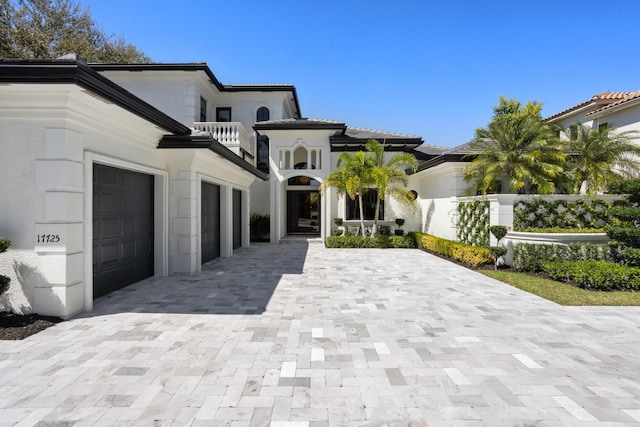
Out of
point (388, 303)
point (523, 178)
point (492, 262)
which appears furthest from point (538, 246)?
point (388, 303)

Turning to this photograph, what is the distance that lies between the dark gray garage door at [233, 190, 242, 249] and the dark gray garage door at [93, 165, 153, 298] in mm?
6445

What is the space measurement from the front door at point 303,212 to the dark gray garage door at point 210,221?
992cm

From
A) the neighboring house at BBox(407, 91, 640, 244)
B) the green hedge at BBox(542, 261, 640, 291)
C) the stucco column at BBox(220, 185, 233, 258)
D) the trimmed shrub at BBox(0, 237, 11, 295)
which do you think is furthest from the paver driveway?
the neighboring house at BBox(407, 91, 640, 244)

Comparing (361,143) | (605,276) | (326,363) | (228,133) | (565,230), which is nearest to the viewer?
(326,363)

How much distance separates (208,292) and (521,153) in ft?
36.0

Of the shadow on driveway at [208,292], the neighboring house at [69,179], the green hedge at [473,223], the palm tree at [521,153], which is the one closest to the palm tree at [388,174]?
the green hedge at [473,223]

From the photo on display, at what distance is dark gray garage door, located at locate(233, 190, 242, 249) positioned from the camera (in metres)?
15.0

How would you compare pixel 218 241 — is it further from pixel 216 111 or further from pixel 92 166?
pixel 216 111

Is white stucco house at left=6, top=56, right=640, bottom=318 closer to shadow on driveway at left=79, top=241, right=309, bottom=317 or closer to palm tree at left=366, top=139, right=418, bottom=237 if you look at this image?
shadow on driveway at left=79, top=241, right=309, bottom=317

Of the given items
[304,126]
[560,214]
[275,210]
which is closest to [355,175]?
[304,126]

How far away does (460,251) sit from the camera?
11.1 metres

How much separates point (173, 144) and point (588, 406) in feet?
28.7

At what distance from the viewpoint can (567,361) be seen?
3961mm

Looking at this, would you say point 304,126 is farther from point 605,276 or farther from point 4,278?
point 4,278
